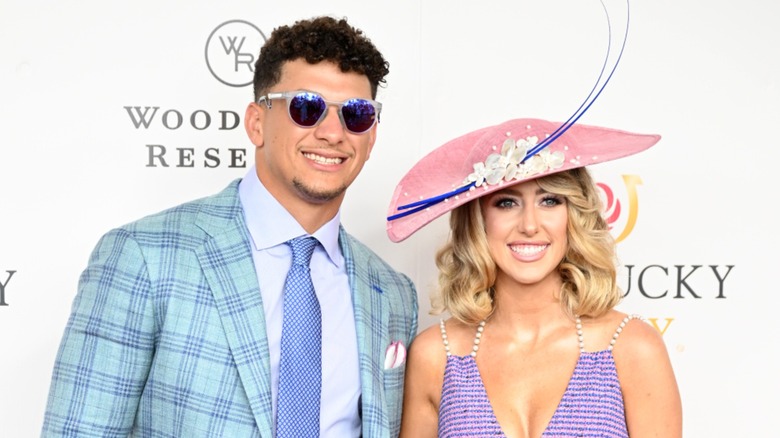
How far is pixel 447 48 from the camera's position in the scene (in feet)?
7.50

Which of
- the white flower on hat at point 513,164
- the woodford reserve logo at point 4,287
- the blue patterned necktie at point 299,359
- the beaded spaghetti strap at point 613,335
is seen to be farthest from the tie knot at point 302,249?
the woodford reserve logo at point 4,287

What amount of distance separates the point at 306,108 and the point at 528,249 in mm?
534

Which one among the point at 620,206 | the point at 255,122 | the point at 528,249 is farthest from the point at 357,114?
the point at 620,206

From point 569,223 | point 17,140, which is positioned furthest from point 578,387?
point 17,140

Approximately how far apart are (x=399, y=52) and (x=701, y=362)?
1.16 meters

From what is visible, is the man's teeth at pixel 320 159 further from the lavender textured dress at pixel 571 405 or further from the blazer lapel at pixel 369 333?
the lavender textured dress at pixel 571 405

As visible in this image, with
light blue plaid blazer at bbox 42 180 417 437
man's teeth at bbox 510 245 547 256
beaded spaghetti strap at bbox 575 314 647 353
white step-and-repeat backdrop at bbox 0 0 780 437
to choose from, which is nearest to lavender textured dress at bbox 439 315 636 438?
beaded spaghetti strap at bbox 575 314 647 353

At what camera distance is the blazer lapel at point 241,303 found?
58.5 inches

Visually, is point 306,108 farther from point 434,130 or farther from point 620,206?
point 620,206

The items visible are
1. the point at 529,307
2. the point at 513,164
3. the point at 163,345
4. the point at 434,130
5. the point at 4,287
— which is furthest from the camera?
the point at 434,130

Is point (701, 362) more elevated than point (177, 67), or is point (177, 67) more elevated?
point (177, 67)

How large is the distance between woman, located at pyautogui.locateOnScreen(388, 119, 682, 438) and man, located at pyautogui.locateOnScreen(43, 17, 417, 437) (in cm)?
13

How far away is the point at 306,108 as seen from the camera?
1.64 meters

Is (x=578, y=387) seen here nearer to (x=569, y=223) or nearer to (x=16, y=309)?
(x=569, y=223)
